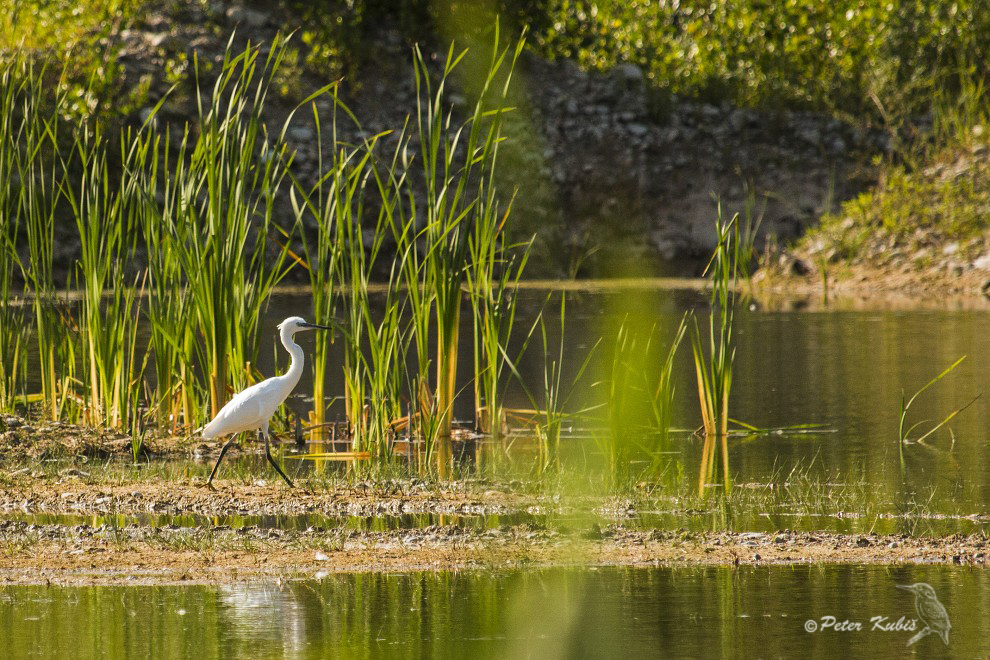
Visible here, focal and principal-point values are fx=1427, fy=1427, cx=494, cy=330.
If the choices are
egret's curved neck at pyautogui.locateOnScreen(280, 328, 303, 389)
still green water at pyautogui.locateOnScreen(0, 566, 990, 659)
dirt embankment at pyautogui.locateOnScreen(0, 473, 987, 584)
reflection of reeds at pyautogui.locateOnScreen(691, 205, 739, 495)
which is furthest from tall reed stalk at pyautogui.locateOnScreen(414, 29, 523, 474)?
still green water at pyautogui.locateOnScreen(0, 566, 990, 659)

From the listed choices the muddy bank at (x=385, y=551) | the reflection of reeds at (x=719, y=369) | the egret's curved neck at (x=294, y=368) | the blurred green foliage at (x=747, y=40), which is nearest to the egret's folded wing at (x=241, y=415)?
the egret's curved neck at (x=294, y=368)

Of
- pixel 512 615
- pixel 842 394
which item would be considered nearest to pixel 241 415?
pixel 512 615

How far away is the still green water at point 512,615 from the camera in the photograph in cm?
397

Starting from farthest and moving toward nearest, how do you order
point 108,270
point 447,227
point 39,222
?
point 108,270, point 39,222, point 447,227

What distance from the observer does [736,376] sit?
10586mm

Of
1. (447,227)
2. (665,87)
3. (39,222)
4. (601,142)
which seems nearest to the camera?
(447,227)

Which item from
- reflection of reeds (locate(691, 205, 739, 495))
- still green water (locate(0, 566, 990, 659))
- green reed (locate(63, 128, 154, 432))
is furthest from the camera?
green reed (locate(63, 128, 154, 432))

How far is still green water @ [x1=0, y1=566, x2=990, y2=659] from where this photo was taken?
156 inches

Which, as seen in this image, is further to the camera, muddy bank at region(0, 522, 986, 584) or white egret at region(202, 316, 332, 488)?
white egret at region(202, 316, 332, 488)

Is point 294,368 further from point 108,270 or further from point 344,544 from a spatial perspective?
point 344,544

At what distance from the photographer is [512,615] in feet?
14.2

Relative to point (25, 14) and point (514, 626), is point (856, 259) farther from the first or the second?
point (514, 626)

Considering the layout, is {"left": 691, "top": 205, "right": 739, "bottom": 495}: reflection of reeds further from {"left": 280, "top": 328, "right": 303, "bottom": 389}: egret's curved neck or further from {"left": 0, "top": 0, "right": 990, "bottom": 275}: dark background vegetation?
{"left": 0, "top": 0, "right": 990, "bottom": 275}: dark background vegetation

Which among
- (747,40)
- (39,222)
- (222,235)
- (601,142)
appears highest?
(747,40)
